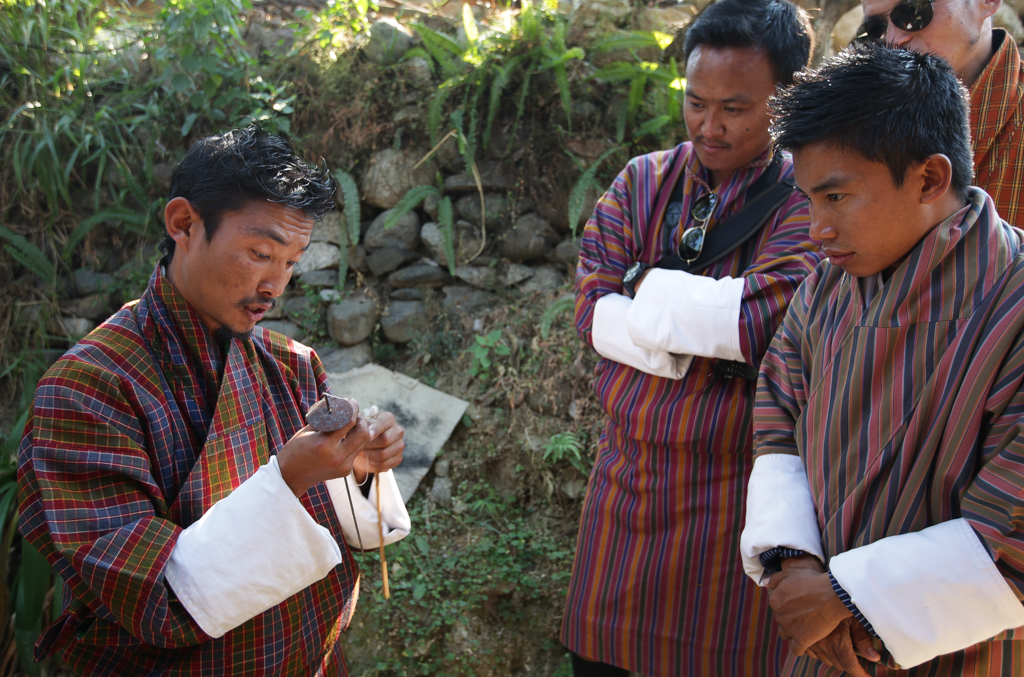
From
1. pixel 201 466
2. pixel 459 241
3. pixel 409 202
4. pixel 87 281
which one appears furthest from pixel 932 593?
pixel 87 281

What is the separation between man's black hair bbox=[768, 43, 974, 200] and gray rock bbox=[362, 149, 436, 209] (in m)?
3.16

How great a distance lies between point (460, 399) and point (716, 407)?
6.91 feet

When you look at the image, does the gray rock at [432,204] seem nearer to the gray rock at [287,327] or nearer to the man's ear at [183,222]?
the gray rock at [287,327]

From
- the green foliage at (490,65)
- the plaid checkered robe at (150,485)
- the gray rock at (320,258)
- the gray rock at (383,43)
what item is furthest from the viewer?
the gray rock at (383,43)

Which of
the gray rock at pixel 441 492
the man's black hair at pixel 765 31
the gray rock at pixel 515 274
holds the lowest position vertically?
the gray rock at pixel 441 492

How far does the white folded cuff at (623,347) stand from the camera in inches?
80.0

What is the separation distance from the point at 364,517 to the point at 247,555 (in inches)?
19.6

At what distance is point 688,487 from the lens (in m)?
2.08

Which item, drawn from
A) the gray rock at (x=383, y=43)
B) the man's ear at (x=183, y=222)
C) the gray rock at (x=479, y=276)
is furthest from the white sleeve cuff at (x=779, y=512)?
the gray rock at (x=383, y=43)

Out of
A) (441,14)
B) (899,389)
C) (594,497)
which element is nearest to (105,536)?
(594,497)

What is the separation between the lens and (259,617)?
159cm

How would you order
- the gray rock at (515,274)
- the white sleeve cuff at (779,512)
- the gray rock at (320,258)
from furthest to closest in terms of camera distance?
the gray rock at (320,258)
the gray rock at (515,274)
the white sleeve cuff at (779,512)

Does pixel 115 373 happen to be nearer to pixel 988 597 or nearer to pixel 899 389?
pixel 899 389

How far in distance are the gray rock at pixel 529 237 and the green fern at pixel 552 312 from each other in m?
0.47
